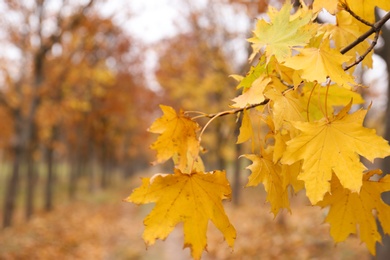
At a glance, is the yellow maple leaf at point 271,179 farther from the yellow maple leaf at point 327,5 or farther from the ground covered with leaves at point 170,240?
the ground covered with leaves at point 170,240

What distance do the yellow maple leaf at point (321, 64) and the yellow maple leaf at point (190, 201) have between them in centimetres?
36

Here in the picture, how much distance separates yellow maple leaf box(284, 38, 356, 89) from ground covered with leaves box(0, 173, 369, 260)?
432cm

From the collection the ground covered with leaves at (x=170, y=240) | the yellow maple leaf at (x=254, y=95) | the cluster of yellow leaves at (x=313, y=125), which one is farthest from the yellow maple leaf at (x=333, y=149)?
the ground covered with leaves at (x=170, y=240)

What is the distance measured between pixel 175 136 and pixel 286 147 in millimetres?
338

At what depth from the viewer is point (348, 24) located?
139cm

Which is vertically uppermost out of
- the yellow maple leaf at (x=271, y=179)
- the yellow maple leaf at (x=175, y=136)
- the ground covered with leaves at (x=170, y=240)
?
the ground covered with leaves at (x=170, y=240)

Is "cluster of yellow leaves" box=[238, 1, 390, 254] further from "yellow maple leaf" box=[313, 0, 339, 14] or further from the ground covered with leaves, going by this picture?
the ground covered with leaves

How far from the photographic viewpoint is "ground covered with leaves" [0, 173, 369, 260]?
631cm

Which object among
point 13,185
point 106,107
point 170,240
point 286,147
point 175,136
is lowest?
point 286,147

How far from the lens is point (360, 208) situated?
4.26 feet

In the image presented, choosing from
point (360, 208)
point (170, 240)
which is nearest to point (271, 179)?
point (360, 208)

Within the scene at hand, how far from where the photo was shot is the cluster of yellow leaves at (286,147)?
1.01m

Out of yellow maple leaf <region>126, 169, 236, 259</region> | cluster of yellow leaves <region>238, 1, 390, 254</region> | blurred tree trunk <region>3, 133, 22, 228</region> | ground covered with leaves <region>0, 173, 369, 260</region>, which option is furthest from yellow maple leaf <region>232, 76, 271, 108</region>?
blurred tree trunk <region>3, 133, 22, 228</region>

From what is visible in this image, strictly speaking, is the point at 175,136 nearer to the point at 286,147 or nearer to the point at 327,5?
the point at 286,147
